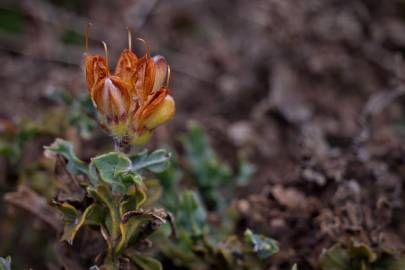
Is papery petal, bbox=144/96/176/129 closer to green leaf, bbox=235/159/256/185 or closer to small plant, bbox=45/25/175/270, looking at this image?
small plant, bbox=45/25/175/270

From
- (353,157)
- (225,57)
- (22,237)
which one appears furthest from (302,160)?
(225,57)

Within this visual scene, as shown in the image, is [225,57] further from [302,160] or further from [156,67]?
[156,67]

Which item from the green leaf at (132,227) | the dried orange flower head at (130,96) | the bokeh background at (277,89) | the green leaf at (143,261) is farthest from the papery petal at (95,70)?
the bokeh background at (277,89)

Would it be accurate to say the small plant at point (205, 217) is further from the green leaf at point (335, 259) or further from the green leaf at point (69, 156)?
the green leaf at point (69, 156)

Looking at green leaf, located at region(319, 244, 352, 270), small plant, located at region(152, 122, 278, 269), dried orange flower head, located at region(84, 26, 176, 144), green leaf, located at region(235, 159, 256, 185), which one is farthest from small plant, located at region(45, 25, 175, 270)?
green leaf, located at region(235, 159, 256, 185)

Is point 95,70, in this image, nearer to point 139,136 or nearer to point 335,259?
point 139,136
